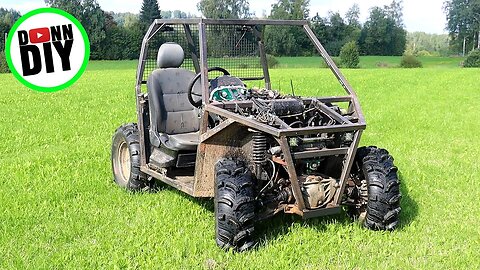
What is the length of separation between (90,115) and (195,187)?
875 centimetres

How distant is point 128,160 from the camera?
7.27 meters

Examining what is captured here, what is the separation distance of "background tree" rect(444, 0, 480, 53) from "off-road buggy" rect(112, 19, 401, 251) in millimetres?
89362

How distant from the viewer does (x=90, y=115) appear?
45.3ft

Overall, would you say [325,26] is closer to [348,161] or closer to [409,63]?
[409,63]

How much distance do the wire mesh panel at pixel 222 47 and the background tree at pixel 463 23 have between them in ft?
291

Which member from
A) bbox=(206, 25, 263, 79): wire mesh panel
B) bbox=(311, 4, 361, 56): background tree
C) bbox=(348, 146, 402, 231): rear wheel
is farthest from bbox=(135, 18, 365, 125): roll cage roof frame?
bbox=(311, 4, 361, 56): background tree

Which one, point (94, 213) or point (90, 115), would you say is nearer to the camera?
point (94, 213)

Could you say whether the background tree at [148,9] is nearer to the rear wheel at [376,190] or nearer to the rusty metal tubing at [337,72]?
the rusty metal tubing at [337,72]

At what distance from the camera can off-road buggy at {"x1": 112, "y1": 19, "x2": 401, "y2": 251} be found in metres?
4.98

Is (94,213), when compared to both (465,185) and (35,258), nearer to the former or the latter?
(35,258)

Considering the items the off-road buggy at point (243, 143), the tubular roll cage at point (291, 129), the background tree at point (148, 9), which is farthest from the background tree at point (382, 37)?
the tubular roll cage at point (291, 129)

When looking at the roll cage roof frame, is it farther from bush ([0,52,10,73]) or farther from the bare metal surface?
bush ([0,52,10,73])

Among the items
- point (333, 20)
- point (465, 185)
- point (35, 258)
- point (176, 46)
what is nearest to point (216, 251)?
point (35, 258)

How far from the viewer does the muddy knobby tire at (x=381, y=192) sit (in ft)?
17.3
